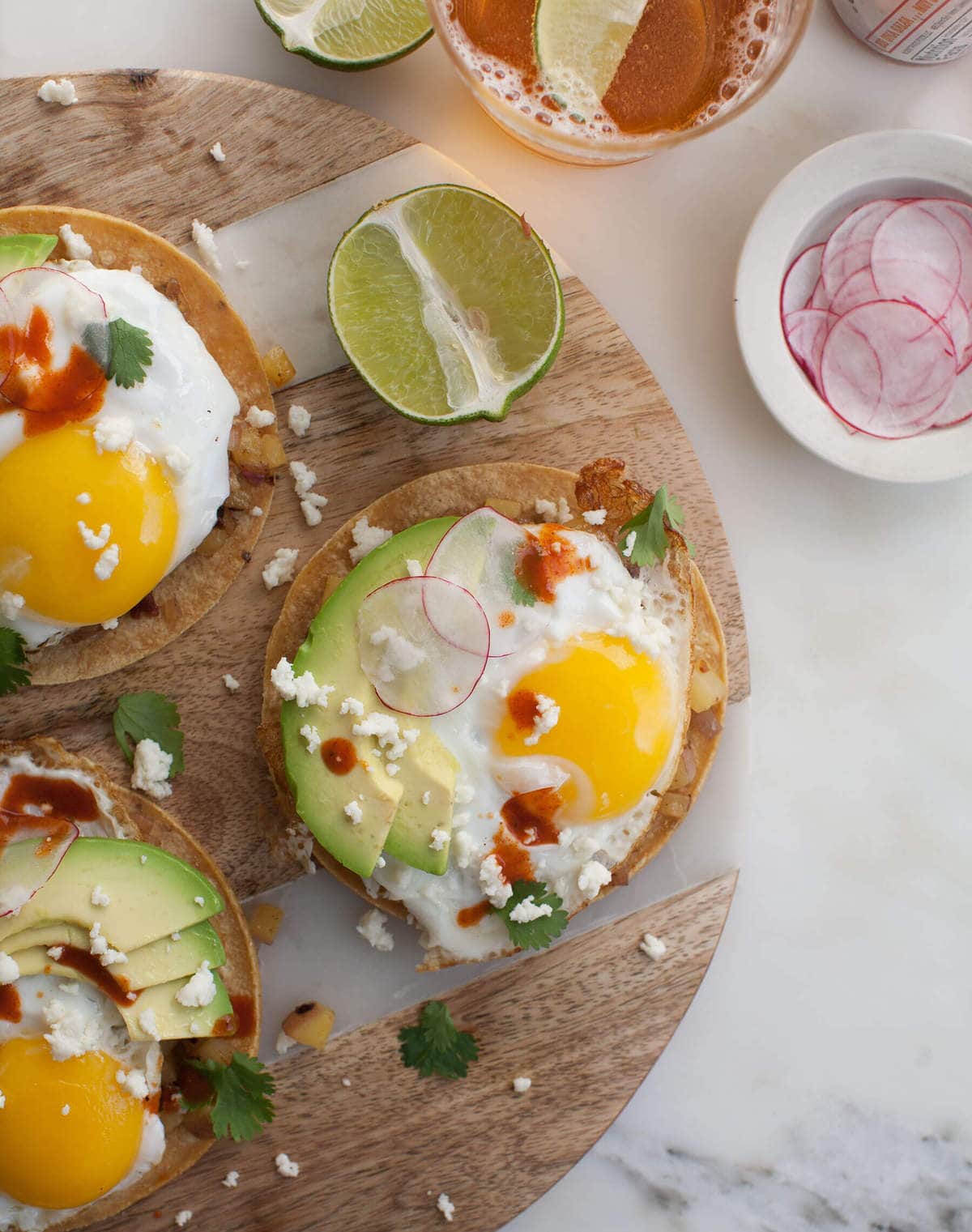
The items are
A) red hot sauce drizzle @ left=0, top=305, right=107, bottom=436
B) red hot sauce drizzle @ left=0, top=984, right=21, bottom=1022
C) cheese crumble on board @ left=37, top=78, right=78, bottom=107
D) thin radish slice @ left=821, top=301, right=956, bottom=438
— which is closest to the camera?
red hot sauce drizzle @ left=0, top=305, right=107, bottom=436

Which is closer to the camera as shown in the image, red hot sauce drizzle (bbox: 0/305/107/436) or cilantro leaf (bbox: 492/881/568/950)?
red hot sauce drizzle (bbox: 0/305/107/436)

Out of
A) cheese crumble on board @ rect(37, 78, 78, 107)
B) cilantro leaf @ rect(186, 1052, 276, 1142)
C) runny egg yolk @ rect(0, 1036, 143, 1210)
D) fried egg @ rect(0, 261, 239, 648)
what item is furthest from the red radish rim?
cheese crumble on board @ rect(37, 78, 78, 107)

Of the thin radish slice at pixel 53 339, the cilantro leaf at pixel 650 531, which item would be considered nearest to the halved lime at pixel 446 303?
the cilantro leaf at pixel 650 531

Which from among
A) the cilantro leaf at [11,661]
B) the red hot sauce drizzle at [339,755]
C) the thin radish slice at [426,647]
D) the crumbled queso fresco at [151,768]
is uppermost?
the thin radish slice at [426,647]

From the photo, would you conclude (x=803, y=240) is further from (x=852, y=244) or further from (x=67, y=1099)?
(x=67, y=1099)

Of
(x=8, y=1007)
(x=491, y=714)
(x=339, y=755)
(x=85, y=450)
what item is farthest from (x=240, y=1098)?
(x=85, y=450)

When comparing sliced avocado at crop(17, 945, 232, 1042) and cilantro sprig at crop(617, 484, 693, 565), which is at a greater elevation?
cilantro sprig at crop(617, 484, 693, 565)

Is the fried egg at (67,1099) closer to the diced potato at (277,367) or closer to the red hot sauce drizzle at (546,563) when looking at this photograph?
the diced potato at (277,367)

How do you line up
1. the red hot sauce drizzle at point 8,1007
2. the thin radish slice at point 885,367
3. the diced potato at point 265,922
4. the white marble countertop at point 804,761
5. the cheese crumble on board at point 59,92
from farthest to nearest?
the white marble countertop at point 804,761
the thin radish slice at point 885,367
the diced potato at point 265,922
the cheese crumble on board at point 59,92
the red hot sauce drizzle at point 8,1007

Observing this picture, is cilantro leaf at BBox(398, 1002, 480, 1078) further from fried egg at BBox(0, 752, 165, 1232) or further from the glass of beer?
the glass of beer
